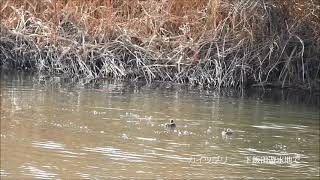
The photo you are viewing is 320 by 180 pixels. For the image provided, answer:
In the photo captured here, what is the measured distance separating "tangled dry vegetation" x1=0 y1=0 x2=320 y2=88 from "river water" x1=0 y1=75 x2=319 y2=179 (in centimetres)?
118

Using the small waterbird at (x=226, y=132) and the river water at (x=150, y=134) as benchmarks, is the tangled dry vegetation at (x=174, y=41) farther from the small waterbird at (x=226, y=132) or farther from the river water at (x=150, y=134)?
the small waterbird at (x=226, y=132)

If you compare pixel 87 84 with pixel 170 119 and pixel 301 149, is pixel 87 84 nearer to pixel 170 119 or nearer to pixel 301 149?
pixel 170 119

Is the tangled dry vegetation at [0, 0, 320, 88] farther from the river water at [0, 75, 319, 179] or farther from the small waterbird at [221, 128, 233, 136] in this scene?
the small waterbird at [221, 128, 233, 136]

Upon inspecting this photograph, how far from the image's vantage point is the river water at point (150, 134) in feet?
25.8

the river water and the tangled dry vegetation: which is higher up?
the tangled dry vegetation

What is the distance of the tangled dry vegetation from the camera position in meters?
15.1

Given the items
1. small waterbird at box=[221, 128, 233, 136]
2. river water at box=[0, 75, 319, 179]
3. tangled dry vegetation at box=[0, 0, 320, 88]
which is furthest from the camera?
tangled dry vegetation at box=[0, 0, 320, 88]

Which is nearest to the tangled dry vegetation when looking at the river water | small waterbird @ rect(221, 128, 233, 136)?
the river water

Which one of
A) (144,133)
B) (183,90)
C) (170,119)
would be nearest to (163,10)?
(183,90)

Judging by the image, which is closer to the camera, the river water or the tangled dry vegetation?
the river water

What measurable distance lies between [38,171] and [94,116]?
11.0ft

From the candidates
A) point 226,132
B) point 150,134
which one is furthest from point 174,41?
point 150,134

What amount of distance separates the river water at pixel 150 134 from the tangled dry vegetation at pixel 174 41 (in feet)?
3.87

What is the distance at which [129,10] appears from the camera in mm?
16578
